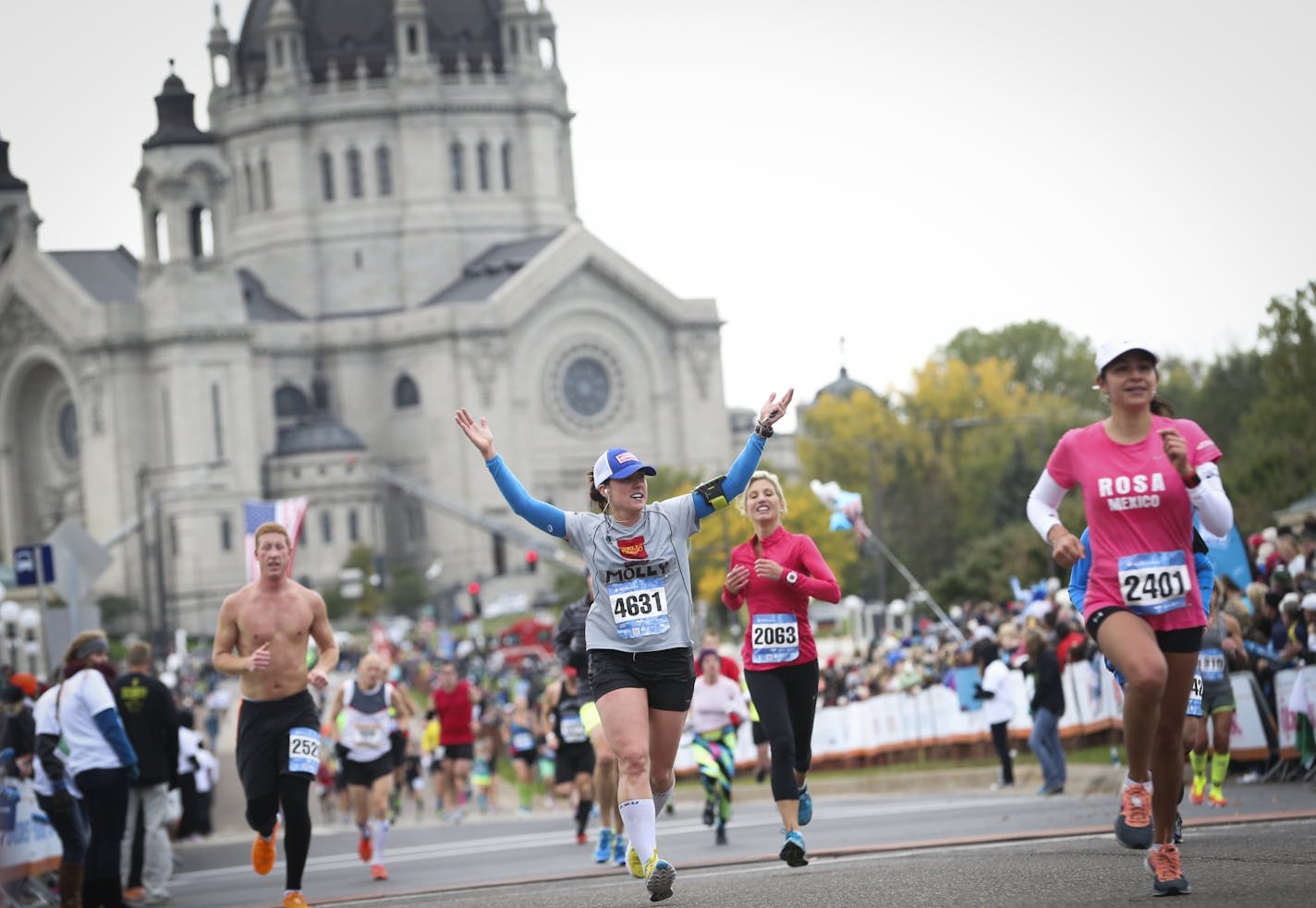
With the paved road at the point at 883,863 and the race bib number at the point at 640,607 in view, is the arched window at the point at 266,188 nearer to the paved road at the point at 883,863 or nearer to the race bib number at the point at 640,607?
the paved road at the point at 883,863

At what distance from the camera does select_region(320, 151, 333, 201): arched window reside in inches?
5246

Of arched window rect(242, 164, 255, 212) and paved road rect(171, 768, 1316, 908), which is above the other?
arched window rect(242, 164, 255, 212)

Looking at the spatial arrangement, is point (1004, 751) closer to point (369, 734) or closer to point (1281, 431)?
point (369, 734)

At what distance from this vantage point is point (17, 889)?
2039 cm

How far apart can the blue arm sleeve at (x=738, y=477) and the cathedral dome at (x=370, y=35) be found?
404 feet

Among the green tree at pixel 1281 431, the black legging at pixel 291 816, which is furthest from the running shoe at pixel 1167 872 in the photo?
the green tree at pixel 1281 431

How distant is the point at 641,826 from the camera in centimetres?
1255

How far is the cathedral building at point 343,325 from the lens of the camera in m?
118

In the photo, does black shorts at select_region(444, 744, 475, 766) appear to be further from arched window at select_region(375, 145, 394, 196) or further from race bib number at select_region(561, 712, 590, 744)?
arched window at select_region(375, 145, 394, 196)

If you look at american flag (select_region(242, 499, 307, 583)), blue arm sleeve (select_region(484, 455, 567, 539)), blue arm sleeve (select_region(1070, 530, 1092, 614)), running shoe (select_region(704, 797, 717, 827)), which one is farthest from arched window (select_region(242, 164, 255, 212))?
blue arm sleeve (select_region(1070, 530, 1092, 614))

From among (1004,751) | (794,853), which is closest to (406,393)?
(1004,751)

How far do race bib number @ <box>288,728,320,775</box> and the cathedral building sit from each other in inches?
3794

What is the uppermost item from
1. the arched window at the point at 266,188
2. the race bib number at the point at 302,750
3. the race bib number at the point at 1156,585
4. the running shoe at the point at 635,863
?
the arched window at the point at 266,188

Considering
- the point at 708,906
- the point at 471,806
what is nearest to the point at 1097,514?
the point at 708,906
